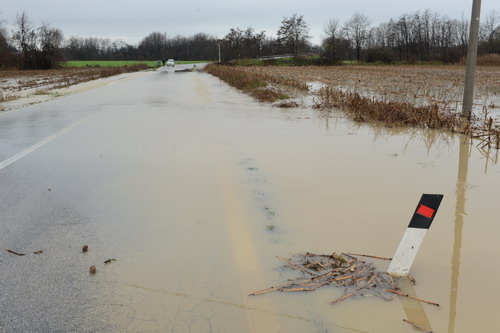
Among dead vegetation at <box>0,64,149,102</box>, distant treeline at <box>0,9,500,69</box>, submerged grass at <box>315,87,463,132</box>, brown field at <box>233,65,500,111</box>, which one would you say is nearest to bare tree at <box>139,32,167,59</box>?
distant treeline at <box>0,9,500,69</box>

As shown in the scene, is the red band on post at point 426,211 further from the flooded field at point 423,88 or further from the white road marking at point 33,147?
the flooded field at point 423,88

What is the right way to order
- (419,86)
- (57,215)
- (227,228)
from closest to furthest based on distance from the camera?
(227,228), (57,215), (419,86)

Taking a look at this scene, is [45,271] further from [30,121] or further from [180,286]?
[30,121]

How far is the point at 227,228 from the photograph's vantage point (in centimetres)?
513

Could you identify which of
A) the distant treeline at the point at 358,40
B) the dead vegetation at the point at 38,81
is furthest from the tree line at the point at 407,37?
the dead vegetation at the point at 38,81

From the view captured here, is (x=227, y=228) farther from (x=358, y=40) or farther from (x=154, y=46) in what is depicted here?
→ (x=154, y=46)

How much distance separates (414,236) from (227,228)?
6.43 feet

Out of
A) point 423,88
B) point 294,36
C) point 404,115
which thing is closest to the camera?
point 404,115

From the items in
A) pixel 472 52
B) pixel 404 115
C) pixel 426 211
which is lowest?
pixel 404 115

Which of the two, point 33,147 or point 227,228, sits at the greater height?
point 33,147

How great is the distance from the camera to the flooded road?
3.44m

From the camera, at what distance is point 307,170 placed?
7.78m

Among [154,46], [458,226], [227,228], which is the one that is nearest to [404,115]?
[458,226]

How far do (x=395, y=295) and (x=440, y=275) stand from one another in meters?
0.56
